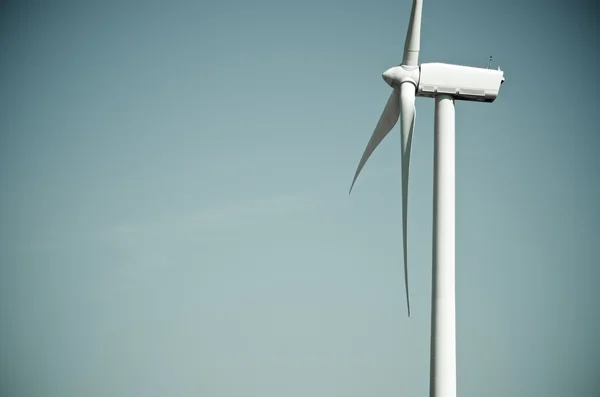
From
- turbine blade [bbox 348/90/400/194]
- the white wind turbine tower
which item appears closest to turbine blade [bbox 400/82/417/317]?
the white wind turbine tower

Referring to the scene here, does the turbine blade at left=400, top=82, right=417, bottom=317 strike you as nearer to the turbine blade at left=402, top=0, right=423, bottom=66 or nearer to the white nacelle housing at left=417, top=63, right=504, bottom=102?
the white nacelle housing at left=417, top=63, right=504, bottom=102

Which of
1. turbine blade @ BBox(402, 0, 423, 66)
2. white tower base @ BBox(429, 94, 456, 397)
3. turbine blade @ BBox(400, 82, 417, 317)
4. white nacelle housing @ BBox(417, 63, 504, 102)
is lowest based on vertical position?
white tower base @ BBox(429, 94, 456, 397)

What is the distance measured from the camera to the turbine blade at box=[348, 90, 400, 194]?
99.6 feet

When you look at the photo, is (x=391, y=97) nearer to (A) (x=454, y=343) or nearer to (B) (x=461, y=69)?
(B) (x=461, y=69)

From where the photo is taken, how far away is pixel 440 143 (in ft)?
90.9

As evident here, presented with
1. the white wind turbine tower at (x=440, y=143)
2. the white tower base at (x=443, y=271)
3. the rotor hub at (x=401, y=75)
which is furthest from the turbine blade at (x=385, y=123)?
the white tower base at (x=443, y=271)

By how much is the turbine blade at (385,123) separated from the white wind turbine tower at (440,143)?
0.09 metres

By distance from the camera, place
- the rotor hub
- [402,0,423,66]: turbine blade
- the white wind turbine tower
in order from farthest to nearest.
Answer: [402,0,423,66]: turbine blade → the rotor hub → the white wind turbine tower

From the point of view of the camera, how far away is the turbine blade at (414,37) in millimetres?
28959

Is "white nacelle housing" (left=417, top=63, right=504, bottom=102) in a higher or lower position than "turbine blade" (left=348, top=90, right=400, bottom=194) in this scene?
higher

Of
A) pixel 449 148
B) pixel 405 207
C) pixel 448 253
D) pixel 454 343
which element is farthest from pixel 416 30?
pixel 454 343

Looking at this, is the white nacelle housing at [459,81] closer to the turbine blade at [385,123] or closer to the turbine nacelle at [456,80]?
the turbine nacelle at [456,80]

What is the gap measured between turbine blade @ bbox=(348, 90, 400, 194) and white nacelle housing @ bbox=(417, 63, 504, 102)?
1.52 meters

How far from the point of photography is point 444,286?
2606cm
